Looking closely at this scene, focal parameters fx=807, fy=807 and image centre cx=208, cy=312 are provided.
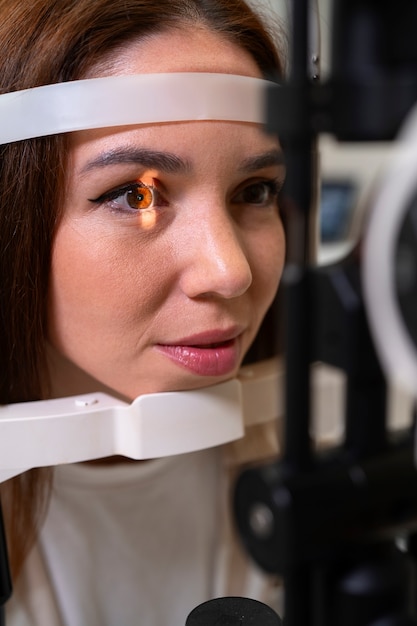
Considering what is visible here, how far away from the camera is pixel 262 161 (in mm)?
792

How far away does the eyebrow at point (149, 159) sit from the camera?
74cm

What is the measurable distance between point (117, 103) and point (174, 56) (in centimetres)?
8

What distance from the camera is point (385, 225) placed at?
40 centimetres

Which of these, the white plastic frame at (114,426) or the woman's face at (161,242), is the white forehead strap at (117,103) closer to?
the woman's face at (161,242)

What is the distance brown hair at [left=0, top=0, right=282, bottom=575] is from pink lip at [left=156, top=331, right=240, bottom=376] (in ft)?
0.47

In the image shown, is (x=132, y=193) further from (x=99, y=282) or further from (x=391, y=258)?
(x=391, y=258)

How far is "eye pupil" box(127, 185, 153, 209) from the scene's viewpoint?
76 cm

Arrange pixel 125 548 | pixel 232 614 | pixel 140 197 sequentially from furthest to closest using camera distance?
pixel 125 548 < pixel 140 197 < pixel 232 614

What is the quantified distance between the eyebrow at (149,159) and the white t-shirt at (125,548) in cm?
42

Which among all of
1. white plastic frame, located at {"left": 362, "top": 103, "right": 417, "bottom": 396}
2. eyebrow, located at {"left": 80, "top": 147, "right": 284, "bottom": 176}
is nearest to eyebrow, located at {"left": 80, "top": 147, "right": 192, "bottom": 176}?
eyebrow, located at {"left": 80, "top": 147, "right": 284, "bottom": 176}

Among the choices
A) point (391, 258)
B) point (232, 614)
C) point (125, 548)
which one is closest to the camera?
point (391, 258)

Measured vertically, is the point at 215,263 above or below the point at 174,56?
below

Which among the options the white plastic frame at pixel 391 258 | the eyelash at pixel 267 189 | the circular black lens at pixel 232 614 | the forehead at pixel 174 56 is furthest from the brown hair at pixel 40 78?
the white plastic frame at pixel 391 258

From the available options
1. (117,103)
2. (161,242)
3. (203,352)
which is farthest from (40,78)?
(203,352)
